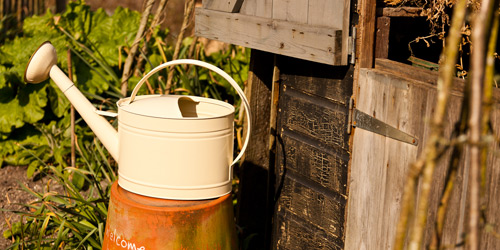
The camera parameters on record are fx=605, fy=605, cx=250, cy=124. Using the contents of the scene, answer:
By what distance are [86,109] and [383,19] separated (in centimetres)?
131

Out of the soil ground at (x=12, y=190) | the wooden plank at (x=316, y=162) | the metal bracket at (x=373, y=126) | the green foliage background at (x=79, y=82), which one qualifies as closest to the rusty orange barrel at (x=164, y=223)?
the wooden plank at (x=316, y=162)

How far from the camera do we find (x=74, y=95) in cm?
264

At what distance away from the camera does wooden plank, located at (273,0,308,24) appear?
8.29ft

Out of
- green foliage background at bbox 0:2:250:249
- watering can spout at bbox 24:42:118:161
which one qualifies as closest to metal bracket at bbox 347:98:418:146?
watering can spout at bbox 24:42:118:161

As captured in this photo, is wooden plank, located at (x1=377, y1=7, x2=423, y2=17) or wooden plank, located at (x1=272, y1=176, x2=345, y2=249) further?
wooden plank, located at (x1=272, y1=176, x2=345, y2=249)

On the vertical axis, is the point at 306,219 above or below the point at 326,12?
below

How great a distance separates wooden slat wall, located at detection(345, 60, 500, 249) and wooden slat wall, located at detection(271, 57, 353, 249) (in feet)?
0.37

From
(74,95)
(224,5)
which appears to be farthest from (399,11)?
(74,95)

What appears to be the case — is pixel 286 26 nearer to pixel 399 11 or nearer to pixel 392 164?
pixel 399 11

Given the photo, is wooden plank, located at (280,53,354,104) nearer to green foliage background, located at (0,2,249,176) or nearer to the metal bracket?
the metal bracket

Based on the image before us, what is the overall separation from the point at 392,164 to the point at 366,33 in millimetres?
517

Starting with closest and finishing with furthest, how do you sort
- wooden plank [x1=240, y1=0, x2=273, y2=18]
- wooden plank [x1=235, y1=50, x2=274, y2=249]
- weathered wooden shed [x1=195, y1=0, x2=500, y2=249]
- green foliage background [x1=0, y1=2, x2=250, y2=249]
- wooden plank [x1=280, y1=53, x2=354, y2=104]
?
1. weathered wooden shed [x1=195, y1=0, x2=500, y2=249]
2. wooden plank [x1=280, y1=53, x2=354, y2=104]
3. wooden plank [x1=240, y1=0, x2=273, y2=18]
4. wooden plank [x1=235, y1=50, x2=274, y2=249]
5. green foliage background [x1=0, y1=2, x2=250, y2=249]

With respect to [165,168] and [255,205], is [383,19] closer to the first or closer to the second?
[165,168]

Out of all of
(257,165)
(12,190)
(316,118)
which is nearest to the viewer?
(316,118)
